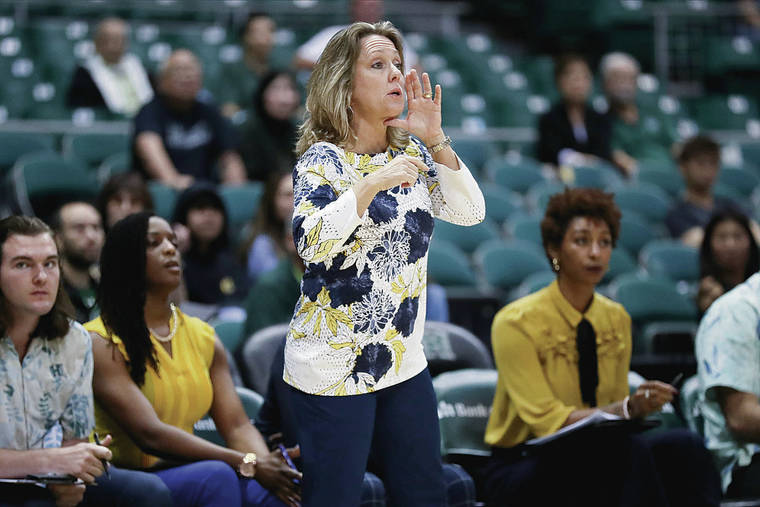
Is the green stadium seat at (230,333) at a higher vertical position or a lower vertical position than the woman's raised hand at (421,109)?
lower

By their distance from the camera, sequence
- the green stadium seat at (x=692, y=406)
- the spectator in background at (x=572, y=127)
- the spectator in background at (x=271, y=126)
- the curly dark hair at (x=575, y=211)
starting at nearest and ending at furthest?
the curly dark hair at (x=575, y=211), the green stadium seat at (x=692, y=406), the spectator in background at (x=271, y=126), the spectator in background at (x=572, y=127)

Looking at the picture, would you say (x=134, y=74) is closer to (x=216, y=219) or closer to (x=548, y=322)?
(x=216, y=219)

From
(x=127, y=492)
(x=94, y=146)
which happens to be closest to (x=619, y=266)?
(x=94, y=146)

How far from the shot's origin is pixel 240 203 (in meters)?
5.94

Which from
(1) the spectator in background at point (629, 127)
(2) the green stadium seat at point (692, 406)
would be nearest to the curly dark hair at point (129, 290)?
(2) the green stadium seat at point (692, 406)

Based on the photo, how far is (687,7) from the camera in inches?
387

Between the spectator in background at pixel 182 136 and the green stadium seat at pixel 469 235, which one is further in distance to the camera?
the green stadium seat at pixel 469 235

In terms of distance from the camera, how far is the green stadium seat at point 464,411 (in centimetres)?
368

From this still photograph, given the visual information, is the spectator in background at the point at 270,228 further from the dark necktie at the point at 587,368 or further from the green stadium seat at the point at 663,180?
the green stadium seat at the point at 663,180

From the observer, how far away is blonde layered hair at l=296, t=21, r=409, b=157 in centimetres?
248

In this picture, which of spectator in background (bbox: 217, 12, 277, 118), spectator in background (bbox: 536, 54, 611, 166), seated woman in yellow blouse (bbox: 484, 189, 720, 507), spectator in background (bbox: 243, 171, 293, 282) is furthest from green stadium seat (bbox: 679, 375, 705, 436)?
spectator in background (bbox: 217, 12, 277, 118)

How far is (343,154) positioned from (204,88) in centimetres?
569

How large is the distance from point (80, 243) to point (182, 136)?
1.80 metres

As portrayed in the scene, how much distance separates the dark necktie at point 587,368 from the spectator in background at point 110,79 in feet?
13.6
